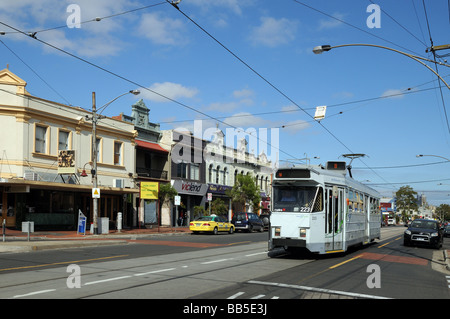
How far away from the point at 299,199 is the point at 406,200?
106061 millimetres

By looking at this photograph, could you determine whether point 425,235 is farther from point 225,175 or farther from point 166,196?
point 225,175

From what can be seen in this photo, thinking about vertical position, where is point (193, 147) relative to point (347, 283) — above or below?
above

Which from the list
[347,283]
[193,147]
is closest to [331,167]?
[347,283]

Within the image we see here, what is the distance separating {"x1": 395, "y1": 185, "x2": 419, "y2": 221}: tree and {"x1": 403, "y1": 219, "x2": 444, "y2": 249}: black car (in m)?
91.2

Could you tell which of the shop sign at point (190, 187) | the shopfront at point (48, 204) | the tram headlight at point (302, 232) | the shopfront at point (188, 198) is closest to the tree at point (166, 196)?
the shopfront at point (188, 198)

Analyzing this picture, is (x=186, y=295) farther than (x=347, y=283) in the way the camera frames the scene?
No

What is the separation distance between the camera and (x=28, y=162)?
1116 inches

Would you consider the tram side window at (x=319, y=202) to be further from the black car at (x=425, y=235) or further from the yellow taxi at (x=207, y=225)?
the yellow taxi at (x=207, y=225)

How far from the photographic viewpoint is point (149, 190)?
116 ft

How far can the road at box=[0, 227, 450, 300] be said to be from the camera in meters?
8.88

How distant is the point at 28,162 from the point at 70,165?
254 cm

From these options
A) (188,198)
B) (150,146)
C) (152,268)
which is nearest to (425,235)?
(152,268)

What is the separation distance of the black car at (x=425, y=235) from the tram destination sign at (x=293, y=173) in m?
12.5
